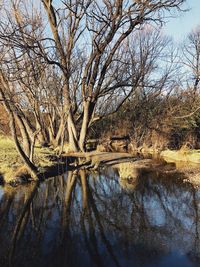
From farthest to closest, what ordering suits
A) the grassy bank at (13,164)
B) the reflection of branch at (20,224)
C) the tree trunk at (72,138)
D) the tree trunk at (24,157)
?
1. the tree trunk at (72,138)
2. the grassy bank at (13,164)
3. the tree trunk at (24,157)
4. the reflection of branch at (20,224)

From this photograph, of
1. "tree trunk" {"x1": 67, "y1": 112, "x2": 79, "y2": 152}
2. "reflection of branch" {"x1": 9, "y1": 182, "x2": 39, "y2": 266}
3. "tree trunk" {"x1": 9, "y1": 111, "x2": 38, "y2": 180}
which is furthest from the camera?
"tree trunk" {"x1": 67, "y1": 112, "x2": 79, "y2": 152}

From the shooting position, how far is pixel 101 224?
803 cm

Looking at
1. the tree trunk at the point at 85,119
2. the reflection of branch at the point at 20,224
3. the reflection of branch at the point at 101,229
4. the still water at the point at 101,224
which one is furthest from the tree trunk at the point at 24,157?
the tree trunk at the point at 85,119

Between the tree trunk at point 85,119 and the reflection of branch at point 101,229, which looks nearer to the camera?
the reflection of branch at point 101,229

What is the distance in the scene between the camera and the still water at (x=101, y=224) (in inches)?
245

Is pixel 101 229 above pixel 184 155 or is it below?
below

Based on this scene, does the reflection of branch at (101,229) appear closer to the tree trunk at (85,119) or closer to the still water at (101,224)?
the still water at (101,224)

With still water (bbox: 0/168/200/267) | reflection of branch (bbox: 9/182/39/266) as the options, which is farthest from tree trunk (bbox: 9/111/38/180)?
reflection of branch (bbox: 9/182/39/266)

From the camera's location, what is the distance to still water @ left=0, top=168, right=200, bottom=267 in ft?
20.4

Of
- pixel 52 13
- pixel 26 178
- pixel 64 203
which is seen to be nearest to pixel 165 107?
pixel 52 13

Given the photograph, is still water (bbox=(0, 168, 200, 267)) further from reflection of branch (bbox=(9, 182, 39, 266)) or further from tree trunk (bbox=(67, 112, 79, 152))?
tree trunk (bbox=(67, 112, 79, 152))

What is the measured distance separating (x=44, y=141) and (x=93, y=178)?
35.3 ft

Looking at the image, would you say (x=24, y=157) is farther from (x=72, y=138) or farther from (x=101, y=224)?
(x=72, y=138)

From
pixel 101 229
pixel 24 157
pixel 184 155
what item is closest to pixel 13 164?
pixel 24 157
